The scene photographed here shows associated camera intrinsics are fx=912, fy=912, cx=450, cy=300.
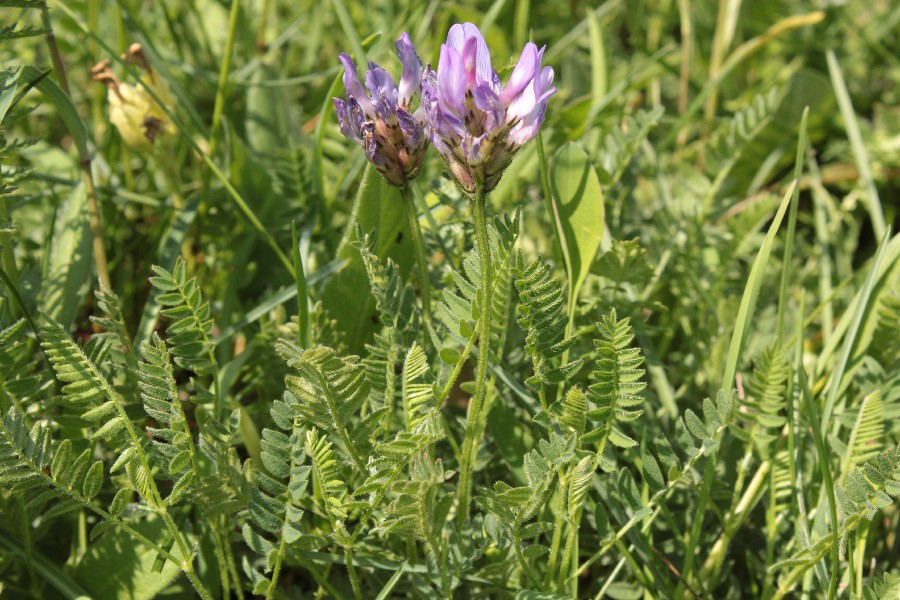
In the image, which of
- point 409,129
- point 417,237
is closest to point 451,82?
point 409,129

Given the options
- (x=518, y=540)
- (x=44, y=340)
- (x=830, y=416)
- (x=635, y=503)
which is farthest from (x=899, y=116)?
(x=44, y=340)

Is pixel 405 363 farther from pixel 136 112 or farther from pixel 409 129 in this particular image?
pixel 136 112

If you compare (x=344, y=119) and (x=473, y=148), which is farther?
(x=344, y=119)

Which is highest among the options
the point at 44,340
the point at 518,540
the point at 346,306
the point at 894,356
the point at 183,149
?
the point at 183,149

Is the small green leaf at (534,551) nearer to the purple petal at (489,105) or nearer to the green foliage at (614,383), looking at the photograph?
the green foliage at (614,383)

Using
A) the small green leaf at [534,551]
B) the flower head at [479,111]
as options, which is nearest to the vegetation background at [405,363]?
the small green leaf at [534,551]

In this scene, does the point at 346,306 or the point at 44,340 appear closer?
the point at 44,340

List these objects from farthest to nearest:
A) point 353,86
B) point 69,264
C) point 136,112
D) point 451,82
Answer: point 136,112 < point 69,264 < point 353,86 < point 451,82

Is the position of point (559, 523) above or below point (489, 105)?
below

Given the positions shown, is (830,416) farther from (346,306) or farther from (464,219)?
(346,306)
